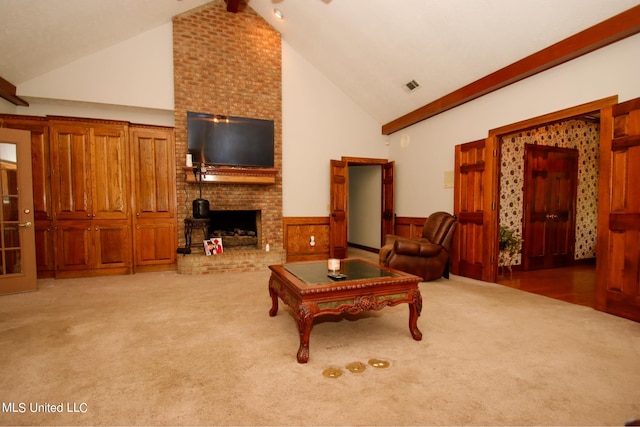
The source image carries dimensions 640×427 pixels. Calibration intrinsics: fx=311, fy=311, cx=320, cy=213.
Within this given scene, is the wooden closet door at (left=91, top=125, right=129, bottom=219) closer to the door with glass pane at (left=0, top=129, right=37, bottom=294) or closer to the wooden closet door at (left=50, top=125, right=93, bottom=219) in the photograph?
the wooden closet door at (left=50, top=125, right=93, bottom=219)

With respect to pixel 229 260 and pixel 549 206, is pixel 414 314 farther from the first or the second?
pixel 549 206

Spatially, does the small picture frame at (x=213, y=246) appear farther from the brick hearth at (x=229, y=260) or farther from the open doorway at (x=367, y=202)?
the open doorway at (x=367, y=202)

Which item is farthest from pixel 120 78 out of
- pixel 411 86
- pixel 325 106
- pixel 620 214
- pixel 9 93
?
pixel 620 214

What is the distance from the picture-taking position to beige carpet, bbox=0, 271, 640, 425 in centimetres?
167

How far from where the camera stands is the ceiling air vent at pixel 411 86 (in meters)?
5.21

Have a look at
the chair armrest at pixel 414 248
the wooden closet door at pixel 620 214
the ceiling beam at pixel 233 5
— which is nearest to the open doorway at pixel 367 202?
the chair armrest at pixel 414 248

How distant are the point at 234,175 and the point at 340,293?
3.86 m

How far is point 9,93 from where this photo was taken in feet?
14.9

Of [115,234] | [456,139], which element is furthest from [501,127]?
[115,234]

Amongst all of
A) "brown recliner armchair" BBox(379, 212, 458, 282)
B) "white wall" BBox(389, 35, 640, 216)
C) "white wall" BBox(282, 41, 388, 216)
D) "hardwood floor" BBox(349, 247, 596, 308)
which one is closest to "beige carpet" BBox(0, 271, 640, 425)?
"hardwood floor" BBox(349, 247, 596, 308)

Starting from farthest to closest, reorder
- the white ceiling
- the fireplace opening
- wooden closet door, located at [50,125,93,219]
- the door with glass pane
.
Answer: the fireplace opening
wooden closet door, located at [50,125,93,219]
the door with glass pane
the white ceiling

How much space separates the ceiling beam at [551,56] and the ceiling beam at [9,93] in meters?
6.49

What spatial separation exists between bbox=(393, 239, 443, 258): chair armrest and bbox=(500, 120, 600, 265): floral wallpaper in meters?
1.73

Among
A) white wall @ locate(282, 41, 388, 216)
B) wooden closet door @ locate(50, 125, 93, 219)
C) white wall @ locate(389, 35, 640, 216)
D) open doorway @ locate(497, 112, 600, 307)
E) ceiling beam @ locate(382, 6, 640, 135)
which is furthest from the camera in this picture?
white wall @ locate(282, 41, 388, 216)
